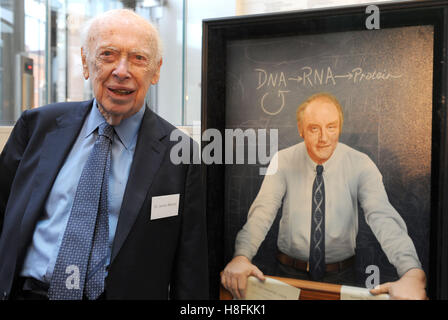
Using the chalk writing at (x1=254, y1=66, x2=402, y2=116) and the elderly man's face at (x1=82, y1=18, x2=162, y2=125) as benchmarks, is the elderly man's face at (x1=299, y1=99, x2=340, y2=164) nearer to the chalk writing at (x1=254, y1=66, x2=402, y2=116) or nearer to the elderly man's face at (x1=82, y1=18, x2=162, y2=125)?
the chalk writing at (x1=254, y1=66, x2=402, y2=116)

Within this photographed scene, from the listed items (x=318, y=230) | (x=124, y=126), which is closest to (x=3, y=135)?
(x=124, y=126)

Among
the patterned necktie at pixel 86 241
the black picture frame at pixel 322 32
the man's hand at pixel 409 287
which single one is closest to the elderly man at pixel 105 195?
the patterned necktie at pixel 86 241

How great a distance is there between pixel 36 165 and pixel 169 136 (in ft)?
1.38

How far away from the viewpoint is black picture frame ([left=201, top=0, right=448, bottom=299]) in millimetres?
1199

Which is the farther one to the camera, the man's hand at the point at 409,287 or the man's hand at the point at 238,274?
the man's hand at the point at 238,274

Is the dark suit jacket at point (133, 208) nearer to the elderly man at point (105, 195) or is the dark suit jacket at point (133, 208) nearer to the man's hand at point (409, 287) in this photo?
the elderly man at point (105, 195)

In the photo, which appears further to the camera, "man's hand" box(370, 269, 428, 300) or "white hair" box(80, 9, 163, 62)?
"man's hand" box(370, 269, 428, 300)

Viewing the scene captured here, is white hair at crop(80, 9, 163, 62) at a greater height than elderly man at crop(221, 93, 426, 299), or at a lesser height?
greater

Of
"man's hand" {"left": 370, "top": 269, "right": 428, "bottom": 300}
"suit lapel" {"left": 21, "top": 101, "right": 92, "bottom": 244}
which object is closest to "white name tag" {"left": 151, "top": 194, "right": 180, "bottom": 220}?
"suit lapel" {"left": 21, "top": 101, "right": 92, "bottom": 244}

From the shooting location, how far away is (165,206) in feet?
3.70

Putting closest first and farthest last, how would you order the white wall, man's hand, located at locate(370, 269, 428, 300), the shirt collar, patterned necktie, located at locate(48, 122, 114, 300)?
patterned necktie, located at locate(48, 122, 114, 300)
the shirt collar
man's hand, located at locate(370, 269, 428, 300)
the white wall

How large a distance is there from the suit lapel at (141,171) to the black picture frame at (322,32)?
0.30 m

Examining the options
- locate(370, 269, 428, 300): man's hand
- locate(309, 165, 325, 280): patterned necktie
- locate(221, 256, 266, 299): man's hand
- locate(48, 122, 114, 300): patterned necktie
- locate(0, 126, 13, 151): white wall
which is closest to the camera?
locate(48, 122, 114, 300): patterned necktie

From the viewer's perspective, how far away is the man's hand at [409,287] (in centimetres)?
129
